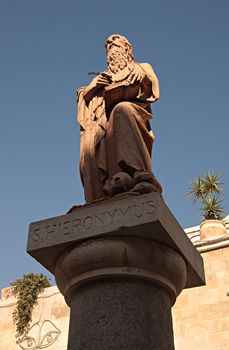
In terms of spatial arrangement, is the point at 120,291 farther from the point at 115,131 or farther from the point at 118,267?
the point at 115,131

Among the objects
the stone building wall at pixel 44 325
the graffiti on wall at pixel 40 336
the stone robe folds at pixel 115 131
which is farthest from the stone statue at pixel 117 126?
the graffiti on wall at pixel 40 336

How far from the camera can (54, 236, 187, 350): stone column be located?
134 inches

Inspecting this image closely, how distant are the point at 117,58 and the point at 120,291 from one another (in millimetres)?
2516

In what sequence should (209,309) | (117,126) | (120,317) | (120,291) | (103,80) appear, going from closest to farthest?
1. (120,317)
2. (120,291)
3. (117,126)
4. (103,80)
5. (209,309)

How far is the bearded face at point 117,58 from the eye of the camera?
5078mm

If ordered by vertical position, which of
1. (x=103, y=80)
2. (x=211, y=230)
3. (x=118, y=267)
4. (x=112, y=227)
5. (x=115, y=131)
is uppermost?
(x=211, y=230)

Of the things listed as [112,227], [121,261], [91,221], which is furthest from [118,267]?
[91,221]

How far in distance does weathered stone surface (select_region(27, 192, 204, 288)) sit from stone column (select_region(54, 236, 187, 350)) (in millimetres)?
67

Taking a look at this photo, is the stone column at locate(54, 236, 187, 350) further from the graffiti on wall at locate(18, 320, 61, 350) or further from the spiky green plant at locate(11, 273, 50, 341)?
the spiky green plant at locate(11, 273, 50, 341)

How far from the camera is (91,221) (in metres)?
3.78

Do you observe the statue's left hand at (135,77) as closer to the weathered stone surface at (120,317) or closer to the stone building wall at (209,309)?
the weathered stone surface at (120,317)

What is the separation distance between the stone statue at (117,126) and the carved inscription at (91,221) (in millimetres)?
260

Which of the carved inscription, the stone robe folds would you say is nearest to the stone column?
the carved inscription

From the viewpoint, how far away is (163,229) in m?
3.60
